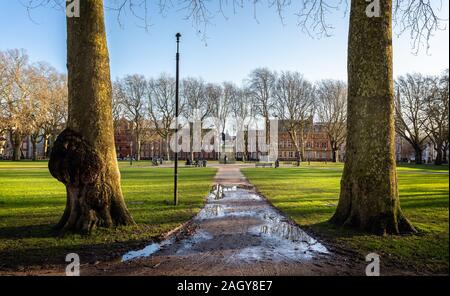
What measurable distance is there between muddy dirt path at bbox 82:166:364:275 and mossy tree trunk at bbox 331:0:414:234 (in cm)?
152

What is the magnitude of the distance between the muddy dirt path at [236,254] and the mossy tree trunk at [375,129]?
152cm

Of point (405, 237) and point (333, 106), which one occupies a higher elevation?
point (333, 106)

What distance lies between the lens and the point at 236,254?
5.64 m

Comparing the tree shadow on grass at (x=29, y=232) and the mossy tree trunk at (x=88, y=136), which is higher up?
the mossy tree trunk at (x=88, y=136)

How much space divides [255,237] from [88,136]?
419cm

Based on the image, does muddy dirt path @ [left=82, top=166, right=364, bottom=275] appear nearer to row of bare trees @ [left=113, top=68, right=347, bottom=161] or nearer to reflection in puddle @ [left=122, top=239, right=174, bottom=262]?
reflection in puddle @ [left=122, top=239, right=174, bottom=262]

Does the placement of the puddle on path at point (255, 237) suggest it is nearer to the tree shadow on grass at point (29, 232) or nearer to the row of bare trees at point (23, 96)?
the tree shadow on grass at point (29, 232)

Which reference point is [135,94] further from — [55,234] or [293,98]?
[55,234]

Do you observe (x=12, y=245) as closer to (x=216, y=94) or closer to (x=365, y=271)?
(x=365, y=271)

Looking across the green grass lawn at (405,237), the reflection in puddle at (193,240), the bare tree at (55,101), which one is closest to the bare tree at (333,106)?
the bare tree at (55,101)

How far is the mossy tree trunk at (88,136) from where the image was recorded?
21.5ft

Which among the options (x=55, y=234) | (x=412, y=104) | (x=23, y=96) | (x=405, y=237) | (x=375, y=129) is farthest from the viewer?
(x=412, y=104)

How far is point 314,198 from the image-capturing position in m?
13.0

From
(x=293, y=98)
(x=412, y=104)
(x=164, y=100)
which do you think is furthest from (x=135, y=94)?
(x=412, y=104)
